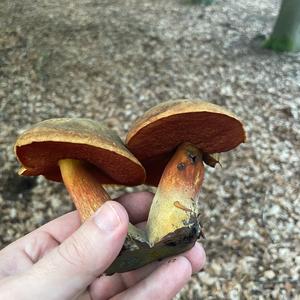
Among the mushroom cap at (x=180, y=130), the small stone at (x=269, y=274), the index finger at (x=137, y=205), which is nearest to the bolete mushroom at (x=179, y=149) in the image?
the mushroom cap at (x=180, y=130)

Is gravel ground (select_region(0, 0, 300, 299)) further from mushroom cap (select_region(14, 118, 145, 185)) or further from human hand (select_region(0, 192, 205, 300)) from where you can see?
mushroom cap (select_region(14, 118, 145, 185))

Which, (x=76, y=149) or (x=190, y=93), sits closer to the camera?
(x=76, y=149)

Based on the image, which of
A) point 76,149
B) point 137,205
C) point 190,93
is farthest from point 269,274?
point 190,93

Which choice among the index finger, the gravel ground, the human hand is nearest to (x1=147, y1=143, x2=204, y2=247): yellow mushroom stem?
the human hand

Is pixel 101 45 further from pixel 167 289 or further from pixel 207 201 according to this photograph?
pixel 167 289

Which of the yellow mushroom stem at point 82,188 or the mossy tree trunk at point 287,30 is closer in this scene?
the yellow mushroom stem at point 82,188

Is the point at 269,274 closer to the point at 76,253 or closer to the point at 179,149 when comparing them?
the point at 179,149

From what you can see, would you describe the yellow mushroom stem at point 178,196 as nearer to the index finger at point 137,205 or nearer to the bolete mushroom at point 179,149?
the bolete mushroom at point 179,149
